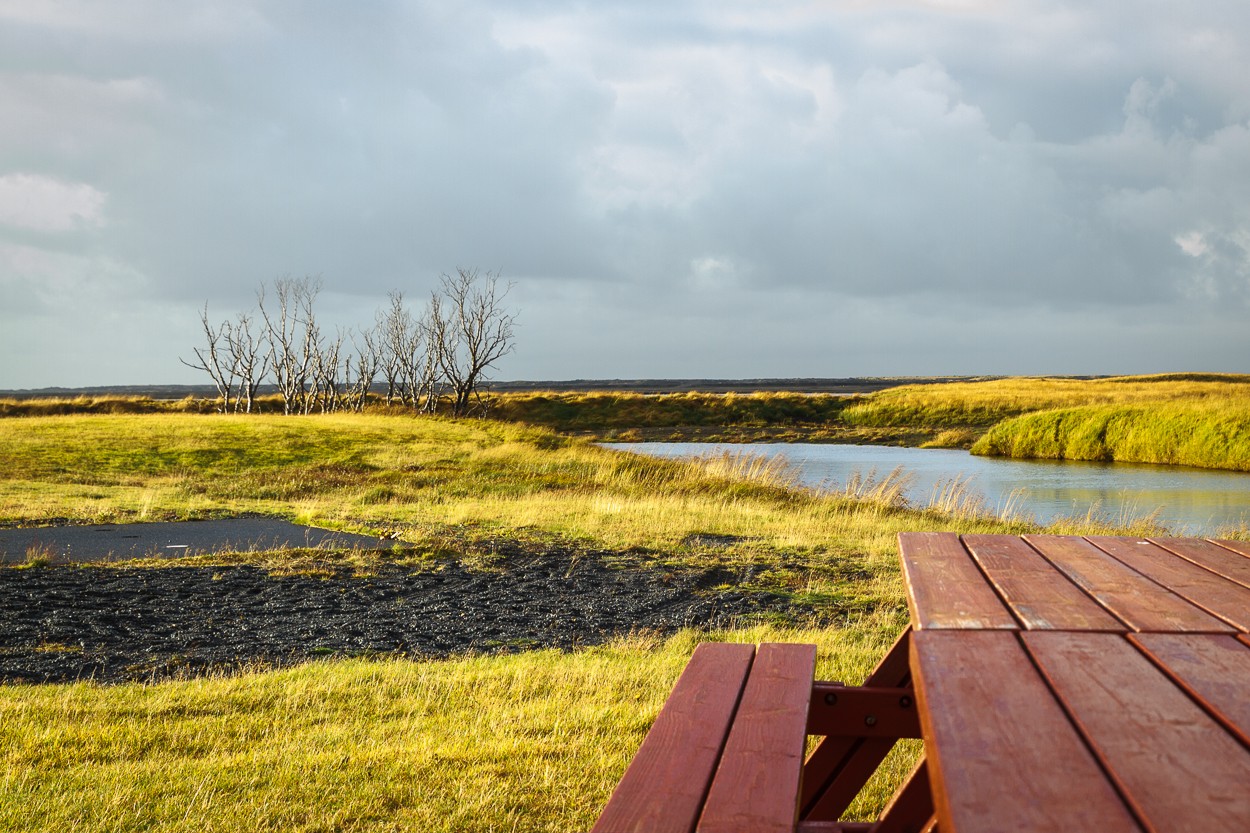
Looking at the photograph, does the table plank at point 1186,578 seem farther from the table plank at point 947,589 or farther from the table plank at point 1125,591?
the table plank at point 947,589

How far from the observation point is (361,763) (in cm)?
429

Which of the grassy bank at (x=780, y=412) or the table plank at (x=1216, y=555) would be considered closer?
the table plank at (x=1216, y=555)

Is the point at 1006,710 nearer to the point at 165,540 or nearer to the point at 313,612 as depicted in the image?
the point at 313,612

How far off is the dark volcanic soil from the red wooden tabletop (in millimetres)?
5077

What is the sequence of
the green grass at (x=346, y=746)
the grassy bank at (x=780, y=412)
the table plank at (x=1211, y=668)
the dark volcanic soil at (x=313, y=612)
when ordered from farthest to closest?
the grassy bank at (x=780, y=412) < the dark volcanic soil at (x=313, y=612) < the green grass at (x=346, y=746) < the table plank at (x=1211, y=668)

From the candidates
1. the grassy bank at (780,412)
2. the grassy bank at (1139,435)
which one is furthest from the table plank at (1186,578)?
the grassy bank at (780,412)

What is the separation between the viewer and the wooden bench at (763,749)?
1912mm

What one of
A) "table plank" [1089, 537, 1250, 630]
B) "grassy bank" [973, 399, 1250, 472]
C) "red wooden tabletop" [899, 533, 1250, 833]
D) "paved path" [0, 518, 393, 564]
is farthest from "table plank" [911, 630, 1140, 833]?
"grassy bank" [973, 399, 1250, 472]

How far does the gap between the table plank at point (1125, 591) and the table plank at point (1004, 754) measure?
584mm

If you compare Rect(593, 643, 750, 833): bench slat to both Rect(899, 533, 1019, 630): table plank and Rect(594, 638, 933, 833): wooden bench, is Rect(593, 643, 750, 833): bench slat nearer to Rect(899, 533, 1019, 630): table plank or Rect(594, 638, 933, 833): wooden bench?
Rect(594, 638, 933, 833): wooden bench

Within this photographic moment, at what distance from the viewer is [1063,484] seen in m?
27.0

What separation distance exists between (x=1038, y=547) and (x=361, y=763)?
9.43 ft

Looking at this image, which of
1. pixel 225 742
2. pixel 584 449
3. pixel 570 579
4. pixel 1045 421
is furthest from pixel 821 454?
pixel 225 742

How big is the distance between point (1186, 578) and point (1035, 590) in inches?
23.4
